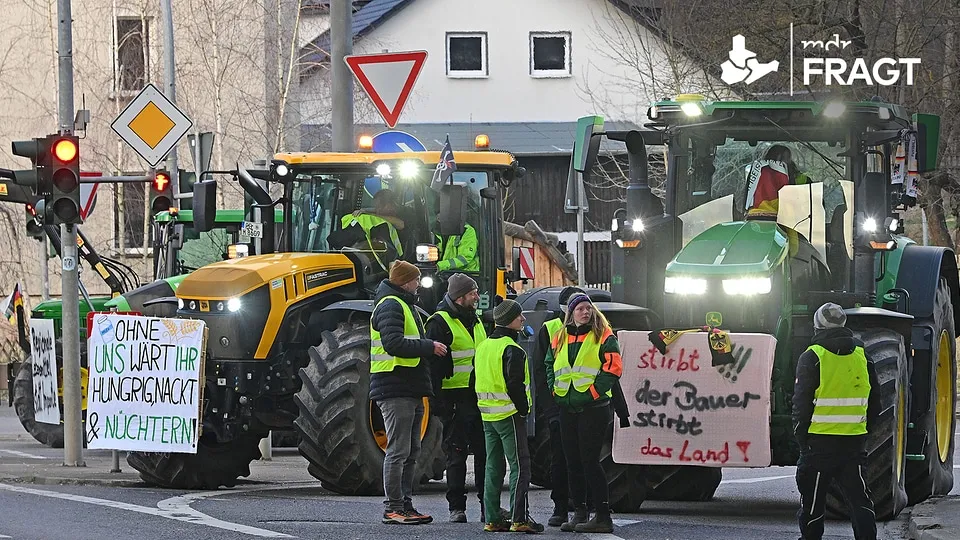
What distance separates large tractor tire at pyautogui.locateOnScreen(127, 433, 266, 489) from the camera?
15.6 metres

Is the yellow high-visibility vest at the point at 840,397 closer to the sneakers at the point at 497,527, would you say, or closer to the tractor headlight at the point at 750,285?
the tractor headlight at the point at 750,285

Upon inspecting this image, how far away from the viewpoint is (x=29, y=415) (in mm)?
21812

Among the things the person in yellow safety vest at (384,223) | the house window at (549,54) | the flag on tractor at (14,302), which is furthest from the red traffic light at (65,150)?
the house window at (549,54)

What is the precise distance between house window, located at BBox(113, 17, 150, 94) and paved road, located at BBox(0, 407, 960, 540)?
19183 millimetres

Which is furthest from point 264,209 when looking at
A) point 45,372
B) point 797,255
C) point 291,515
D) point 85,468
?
point 797,255

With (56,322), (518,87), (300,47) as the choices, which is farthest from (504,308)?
(518,87)

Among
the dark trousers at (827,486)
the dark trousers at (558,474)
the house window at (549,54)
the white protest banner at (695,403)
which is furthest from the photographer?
the house window at (549,54)

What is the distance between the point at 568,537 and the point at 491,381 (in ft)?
3.82

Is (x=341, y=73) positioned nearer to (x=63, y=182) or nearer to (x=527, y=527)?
(x=63, y=182)

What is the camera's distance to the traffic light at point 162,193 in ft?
72.7

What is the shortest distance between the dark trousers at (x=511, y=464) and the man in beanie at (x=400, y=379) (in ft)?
1.94

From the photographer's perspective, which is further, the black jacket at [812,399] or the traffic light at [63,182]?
the traffic light at [63,182]

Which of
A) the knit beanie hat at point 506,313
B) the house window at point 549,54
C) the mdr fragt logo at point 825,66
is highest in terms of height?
the house window at point 549,54

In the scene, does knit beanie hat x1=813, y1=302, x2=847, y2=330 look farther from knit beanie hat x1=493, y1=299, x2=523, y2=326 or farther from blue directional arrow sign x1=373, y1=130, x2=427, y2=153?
blue directional arrow sign x1=373, y1=130, x2=427, y2=153
